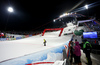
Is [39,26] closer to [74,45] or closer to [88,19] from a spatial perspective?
[88,19]

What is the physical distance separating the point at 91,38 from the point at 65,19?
32.2 m

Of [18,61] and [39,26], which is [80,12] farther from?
[18,61]

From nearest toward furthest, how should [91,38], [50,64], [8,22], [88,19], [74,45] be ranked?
[50,64], [74,45], [91,38], [88,19], [8,22]

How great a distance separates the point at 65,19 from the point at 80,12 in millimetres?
10244

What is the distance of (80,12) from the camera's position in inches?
1248

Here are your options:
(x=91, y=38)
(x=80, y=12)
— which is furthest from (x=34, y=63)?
(x=80, y=12)

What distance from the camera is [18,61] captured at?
1.43 metres

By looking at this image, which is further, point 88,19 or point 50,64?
point 88,19

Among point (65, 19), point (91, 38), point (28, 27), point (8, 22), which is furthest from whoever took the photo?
point (65, 19)

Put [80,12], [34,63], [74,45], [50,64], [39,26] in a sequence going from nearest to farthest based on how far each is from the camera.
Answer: [34,63]
[50,64]
[74,45]
[39,26]
[80,12]

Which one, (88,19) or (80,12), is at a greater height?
(80,12)

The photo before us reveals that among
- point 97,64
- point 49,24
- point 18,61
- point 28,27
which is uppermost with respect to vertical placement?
point 49,24

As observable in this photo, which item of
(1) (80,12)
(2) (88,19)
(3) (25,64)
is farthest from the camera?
(1) (80,12)

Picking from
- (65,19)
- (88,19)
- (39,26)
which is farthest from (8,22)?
(65,19)
